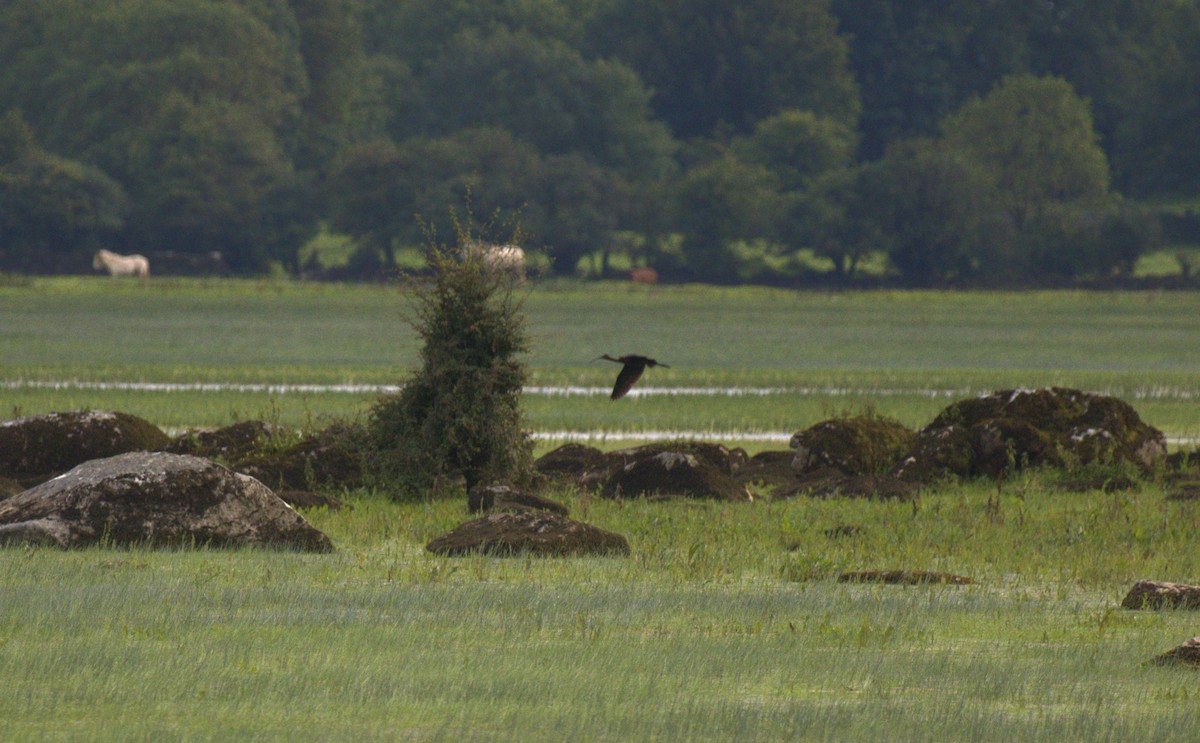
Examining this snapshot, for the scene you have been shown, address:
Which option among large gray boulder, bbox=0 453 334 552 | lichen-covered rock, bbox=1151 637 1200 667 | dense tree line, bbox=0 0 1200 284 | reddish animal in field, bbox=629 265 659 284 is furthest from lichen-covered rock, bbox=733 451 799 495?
dense tree line, bbox=0 0 1200 284

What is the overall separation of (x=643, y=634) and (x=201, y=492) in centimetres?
530

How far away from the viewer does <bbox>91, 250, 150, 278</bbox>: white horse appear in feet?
352

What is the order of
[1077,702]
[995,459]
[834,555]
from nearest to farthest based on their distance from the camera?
[1077,702] < [834,555] < [995,459]

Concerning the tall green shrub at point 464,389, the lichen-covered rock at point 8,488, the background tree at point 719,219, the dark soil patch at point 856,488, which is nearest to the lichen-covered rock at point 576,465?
the tall green shrub at point 464,389

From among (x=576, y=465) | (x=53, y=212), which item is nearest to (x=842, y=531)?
(x=576, y=465)

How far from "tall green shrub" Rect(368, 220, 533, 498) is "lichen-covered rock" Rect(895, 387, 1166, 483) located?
4.79 meters

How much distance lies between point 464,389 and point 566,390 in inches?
730

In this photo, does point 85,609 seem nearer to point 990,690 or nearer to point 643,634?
point 643,634

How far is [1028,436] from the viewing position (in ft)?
77.5

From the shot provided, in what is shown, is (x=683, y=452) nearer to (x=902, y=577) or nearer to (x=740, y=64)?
(x=902, y=577)

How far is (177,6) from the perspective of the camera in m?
137

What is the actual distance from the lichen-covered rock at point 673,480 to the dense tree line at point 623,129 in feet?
305

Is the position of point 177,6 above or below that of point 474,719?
above

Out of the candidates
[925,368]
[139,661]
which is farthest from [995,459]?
[925,368]
